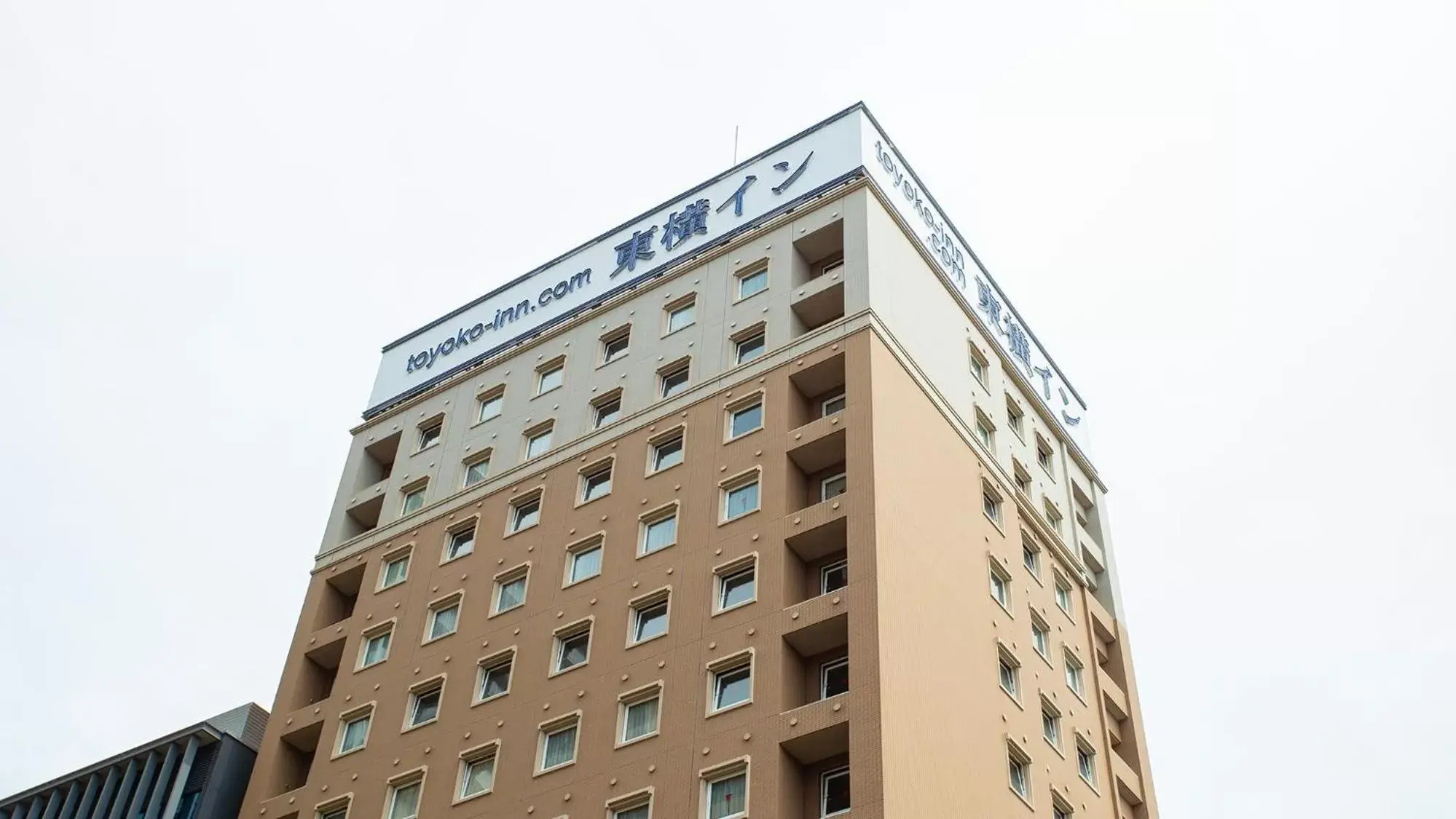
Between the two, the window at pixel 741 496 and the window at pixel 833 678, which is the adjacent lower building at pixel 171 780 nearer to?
the window at pixel 741 496

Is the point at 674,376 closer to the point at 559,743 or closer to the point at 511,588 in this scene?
the point at 511,588

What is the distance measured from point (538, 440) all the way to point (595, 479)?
4.23m

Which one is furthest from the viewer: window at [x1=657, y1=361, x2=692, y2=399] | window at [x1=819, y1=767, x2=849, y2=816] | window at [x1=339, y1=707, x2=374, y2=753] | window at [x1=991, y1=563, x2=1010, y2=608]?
window at [x1=657, y1=361, x2=692, y2=399]

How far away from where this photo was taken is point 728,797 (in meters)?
36.7

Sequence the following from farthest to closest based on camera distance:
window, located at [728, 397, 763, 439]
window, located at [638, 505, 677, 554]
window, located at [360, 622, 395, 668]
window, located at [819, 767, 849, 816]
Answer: window, located at [360, 622, 395, 668]
window, located at [728, 397, 763, 439]
window, located at [638, 505, 677, 554]
window, located at [819, 767, 849, 816]

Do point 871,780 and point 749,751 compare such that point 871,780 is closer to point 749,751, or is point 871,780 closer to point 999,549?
point 749,751

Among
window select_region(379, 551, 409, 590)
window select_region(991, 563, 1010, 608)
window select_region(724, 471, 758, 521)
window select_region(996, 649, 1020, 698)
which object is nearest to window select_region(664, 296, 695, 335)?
window select_region(724, 471, 758, 521)

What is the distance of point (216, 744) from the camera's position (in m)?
51.1

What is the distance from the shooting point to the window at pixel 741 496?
43.6 m

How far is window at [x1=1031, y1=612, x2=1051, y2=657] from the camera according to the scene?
47562 millimetres

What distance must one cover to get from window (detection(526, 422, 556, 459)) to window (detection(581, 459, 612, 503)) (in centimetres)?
292

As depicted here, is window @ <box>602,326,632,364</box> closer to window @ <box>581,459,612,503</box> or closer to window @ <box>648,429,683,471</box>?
window @ <box>581,459,612,503</box>

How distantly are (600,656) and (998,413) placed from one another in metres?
17.9

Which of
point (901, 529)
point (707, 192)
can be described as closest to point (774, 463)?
point (901, 529)
